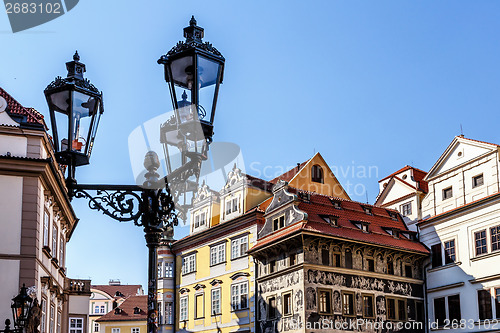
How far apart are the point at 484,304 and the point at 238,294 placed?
13020 millimetres

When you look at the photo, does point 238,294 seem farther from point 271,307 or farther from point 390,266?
point 390,266

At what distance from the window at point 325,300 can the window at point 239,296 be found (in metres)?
5.77

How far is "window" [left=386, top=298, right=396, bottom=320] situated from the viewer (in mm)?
33812

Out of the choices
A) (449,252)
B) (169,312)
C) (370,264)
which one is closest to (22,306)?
(370,264)

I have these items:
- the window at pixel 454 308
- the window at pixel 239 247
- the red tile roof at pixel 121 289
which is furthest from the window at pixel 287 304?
the red tile roof at pixel 121 289

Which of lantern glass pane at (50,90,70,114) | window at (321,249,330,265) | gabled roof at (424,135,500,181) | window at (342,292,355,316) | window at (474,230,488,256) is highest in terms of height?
gabled roof at (424,135,500,181)

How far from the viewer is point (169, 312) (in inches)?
1661

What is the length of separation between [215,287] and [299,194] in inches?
342

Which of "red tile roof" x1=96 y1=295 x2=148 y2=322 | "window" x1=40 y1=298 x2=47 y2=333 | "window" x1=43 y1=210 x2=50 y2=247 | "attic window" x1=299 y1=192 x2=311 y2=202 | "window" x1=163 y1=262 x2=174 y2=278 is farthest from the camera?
"red tile roof" x1=96 y1=295 x2=148 y2=322

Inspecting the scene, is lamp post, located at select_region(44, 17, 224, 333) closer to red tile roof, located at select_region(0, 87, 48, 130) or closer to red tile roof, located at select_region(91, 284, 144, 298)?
red tile roof, located at select_region(0, 87, 48, 130)

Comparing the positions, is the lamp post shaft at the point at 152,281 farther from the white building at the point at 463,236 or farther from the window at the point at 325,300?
the white building at the point at 463,236

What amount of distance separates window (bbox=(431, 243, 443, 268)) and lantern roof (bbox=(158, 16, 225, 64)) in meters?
29.8

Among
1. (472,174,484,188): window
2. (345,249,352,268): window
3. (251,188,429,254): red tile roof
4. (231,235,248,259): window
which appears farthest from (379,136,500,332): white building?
(231,235,248,259): window

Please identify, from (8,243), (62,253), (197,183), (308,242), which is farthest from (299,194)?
(197,183)
